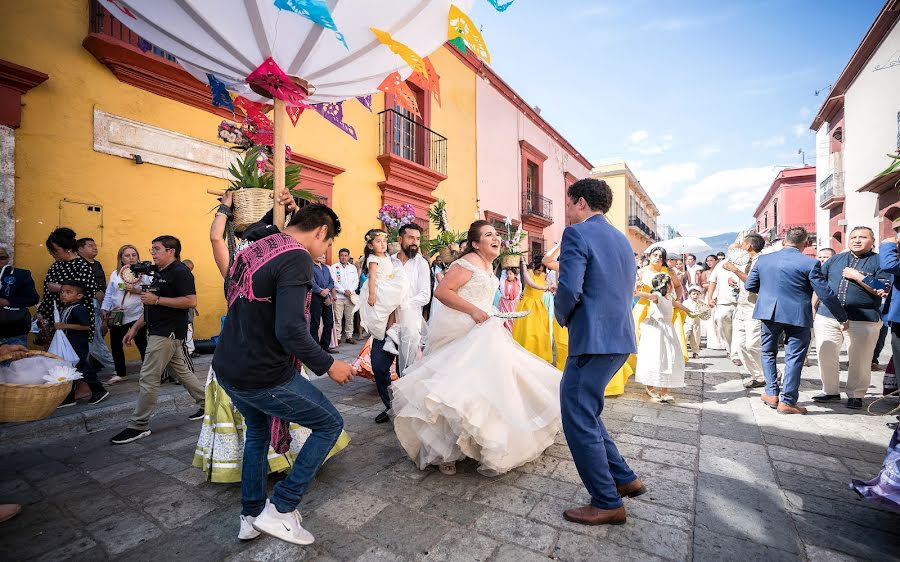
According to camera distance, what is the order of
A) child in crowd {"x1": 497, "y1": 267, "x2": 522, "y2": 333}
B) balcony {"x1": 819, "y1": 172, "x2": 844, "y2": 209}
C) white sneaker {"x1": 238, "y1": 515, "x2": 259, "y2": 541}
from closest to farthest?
white sneaker {"x1": 238, "y1": 515, "x2": 259, "y2": 541} < child in crowd {"x1": 497, "y1": 267, "x2": 522, "y2": 333} < balcony {"x1": 819, "y1": 172, "x2": 844, "y2": 209}

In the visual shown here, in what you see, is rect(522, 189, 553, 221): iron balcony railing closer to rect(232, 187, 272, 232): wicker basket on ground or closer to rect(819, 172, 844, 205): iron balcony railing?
rect(819, 172, 844, 205): iron balcony railing

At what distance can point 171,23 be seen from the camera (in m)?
2.30

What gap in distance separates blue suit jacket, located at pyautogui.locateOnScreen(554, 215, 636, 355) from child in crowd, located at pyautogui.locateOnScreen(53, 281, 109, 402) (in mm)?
5067

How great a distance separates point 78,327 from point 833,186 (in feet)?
76.4

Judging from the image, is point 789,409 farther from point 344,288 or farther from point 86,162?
point 86,162

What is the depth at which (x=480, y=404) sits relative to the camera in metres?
2.80

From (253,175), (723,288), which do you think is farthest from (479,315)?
(723,288)

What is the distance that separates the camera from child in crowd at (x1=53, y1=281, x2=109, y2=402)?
14.9 feet

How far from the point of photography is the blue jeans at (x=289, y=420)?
214 cm

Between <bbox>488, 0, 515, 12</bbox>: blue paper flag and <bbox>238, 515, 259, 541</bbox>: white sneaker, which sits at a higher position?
<bbox>488, 0, 515, 12</bbox>: blue paper flag

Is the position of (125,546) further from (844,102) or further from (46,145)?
(844,102)

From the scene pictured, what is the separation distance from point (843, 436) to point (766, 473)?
1403 mm

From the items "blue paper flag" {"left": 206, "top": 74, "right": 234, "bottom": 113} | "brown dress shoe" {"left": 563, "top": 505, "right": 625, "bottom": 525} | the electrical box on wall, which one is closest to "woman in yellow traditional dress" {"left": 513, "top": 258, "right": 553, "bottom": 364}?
"brown dress shoe" {"left": 563, "top": 505, "right": 625, "bottom": 525}

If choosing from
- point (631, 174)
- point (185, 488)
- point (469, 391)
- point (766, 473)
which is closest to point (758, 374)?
point (766, 473)
